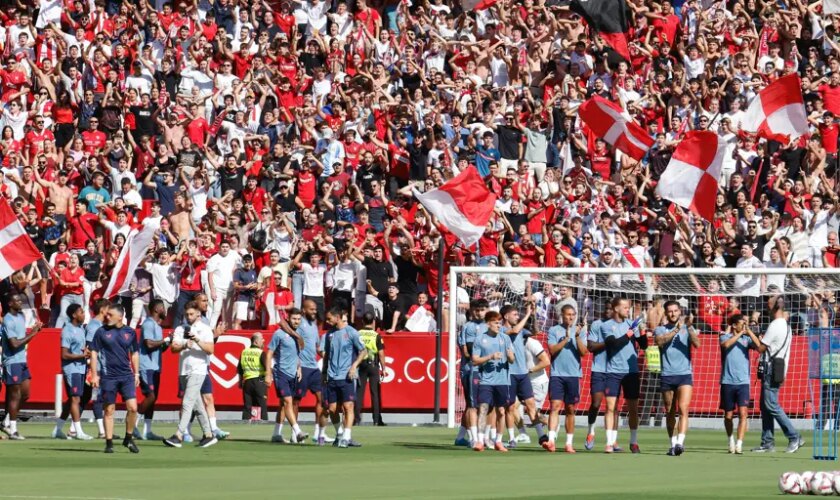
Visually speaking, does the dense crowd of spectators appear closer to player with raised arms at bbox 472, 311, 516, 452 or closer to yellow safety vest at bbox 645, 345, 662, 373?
yellow safety vest at bbox 645, 345, 662, 373

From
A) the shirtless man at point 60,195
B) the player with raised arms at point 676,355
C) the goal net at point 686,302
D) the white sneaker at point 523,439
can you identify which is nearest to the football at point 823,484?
the player with raised arms at point 676,355

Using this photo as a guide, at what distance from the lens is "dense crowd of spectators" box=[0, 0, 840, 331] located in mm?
32719

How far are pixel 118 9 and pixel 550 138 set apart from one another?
37.5ft

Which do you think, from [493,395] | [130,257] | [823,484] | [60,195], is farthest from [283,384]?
[823,484]

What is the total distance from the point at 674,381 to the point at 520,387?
2334 millimetres

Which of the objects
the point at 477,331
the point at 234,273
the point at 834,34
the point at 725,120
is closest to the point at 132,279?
the point at 234,273

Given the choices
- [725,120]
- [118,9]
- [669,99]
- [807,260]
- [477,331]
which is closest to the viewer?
[477,331]

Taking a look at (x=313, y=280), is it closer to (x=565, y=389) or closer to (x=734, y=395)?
(x=565, y=389)

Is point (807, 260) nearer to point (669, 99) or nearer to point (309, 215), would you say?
point (669, 99)

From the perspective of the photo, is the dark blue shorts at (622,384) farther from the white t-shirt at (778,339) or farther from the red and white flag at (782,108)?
the red and white flag at (782,108)

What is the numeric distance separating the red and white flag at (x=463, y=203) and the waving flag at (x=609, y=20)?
329 inches

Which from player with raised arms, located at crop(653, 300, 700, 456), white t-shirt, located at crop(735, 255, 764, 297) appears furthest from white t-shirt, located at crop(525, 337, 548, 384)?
white t-shirt, located at crop(735, 255, 764, 297)

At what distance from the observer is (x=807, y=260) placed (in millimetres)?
30906

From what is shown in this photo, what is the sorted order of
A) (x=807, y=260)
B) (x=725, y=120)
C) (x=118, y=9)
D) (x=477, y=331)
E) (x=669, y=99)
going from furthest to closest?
1. (x=118, y=9)
2. (x=669, y=99)
3. (x=725, y=120)
4. (x=807, y=260)
5. (x=477, y=331)
